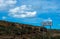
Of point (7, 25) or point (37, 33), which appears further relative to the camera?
point (7, 25)

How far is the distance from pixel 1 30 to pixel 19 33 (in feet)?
11.9

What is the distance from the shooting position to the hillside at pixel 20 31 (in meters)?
41.5

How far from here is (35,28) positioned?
→ 48781mm

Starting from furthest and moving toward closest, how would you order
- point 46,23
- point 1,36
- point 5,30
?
point 5,30, point 1,36, point 46,23

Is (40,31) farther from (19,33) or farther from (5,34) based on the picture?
(5,34)

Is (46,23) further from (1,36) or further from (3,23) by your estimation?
(3,23)

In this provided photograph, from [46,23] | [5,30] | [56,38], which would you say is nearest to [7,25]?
[5,30]

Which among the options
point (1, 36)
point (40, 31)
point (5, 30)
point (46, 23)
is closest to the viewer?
point (46, 23)

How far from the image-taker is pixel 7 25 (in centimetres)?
4766

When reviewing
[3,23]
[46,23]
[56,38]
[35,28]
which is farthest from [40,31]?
[46,23]

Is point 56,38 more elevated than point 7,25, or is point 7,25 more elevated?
point 7,25

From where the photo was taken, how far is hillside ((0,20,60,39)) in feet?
136

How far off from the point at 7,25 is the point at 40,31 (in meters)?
7.33

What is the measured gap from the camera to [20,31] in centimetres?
4453
